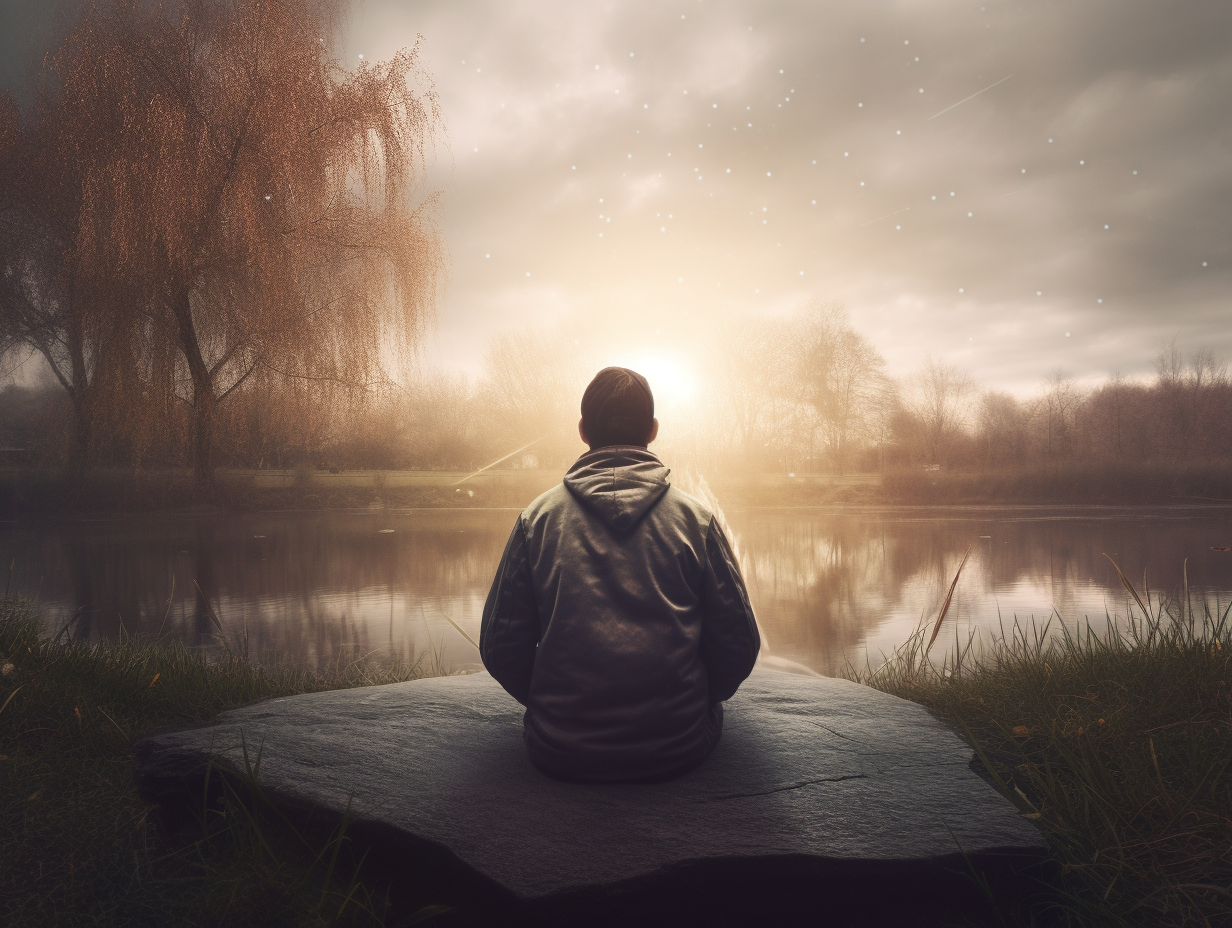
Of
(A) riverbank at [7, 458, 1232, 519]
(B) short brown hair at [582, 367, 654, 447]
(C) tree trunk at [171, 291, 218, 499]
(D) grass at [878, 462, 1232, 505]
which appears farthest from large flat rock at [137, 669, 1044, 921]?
(D) grass at [878, 462, 1232, 505]

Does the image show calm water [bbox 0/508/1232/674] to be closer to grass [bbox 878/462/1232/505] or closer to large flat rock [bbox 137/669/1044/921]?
large flat rock [bbox 137/669/1044/921]

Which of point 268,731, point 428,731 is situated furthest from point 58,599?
point 428,731

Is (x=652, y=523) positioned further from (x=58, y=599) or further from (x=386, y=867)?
(x=58, y=599)

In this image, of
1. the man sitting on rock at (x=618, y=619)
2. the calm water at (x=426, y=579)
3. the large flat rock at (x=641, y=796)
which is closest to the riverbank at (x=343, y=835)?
the large flat rock at (x=641, y=796)

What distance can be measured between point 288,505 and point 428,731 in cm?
713

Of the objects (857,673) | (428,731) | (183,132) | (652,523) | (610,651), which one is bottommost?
(857,673)

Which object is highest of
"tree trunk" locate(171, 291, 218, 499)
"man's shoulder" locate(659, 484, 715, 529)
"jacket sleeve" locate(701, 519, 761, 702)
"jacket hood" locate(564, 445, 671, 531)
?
"tree trunk" locate(171, 291, 218, 499)

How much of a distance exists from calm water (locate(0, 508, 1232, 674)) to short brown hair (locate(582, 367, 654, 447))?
254 cm

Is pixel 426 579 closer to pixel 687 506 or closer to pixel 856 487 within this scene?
pixel 687 506

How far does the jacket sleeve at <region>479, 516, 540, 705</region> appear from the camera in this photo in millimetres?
1713

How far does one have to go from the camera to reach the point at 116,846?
1.63 meters

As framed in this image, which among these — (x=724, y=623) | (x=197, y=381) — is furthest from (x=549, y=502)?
(x=197, y=381)

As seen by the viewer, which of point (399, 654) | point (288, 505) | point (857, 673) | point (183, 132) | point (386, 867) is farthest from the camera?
point (288, 505)

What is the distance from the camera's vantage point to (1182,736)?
1.98 m
